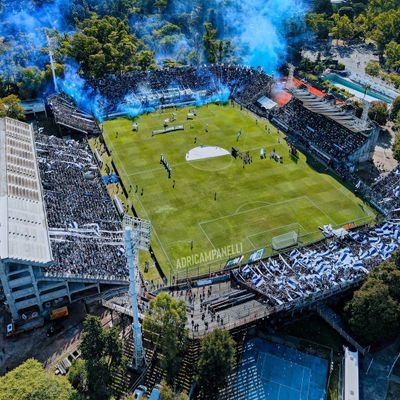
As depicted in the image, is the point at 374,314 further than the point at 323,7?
No

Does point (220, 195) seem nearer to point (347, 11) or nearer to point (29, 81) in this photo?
point (29, 81)

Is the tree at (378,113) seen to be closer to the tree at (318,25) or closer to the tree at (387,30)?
the tree at (387,30)

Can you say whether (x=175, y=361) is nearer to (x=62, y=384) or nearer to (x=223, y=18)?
(x=62, y=384)

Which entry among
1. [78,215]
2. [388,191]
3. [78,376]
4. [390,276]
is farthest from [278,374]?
[388,191]

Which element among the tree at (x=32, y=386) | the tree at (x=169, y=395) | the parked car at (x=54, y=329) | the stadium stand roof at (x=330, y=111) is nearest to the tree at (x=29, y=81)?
the stadium stand roof at (x=330, y=111)

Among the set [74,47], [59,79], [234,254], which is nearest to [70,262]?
[234,254]

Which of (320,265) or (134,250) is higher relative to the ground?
(134,250)
